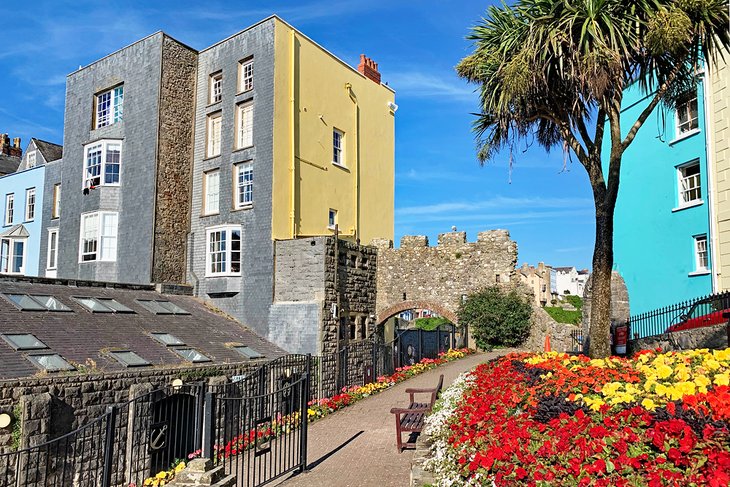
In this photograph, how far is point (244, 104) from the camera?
23266mm

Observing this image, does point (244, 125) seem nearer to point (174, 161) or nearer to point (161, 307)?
point (174, 161)

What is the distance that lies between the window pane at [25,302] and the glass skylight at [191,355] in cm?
371

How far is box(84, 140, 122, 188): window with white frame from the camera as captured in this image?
964 inches

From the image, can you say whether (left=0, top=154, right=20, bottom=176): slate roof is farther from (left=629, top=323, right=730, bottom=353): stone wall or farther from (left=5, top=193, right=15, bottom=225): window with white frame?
(left=629, top=323, right=730, bottom=353): stone wall

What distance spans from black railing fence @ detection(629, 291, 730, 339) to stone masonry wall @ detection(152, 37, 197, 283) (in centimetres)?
1639

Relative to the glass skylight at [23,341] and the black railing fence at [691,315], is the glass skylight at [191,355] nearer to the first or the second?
the glass skylight at [23,341]

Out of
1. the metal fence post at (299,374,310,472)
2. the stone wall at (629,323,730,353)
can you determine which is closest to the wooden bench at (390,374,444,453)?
the metal fence post at (299,374,310,472)

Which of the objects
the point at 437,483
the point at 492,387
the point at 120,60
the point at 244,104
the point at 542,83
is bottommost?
the point at 437,483

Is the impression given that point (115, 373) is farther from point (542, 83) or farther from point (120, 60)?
point (120, 60)

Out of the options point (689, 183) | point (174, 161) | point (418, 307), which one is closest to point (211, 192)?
point (174, 161)

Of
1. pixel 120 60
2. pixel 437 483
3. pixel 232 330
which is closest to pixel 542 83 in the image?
pixel 437 483

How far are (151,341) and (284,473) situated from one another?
8.99 meters

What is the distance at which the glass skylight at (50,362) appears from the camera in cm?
1333

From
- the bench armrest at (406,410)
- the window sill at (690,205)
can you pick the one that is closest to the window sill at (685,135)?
the window sill at (690,205)
